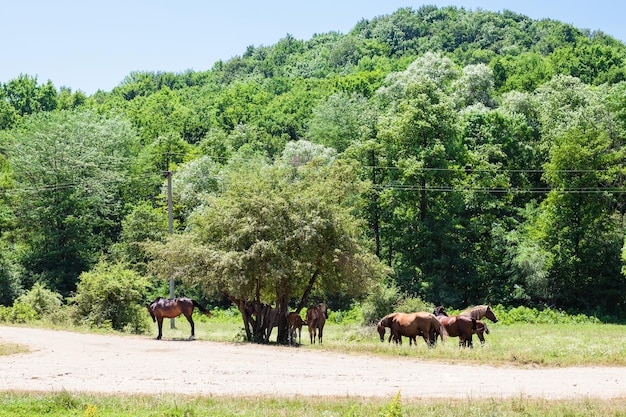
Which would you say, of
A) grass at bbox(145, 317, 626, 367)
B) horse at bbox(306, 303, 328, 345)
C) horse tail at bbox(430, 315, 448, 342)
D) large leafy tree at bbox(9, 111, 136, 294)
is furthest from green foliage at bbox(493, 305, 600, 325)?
large leafy tree at bbox(9, 111, 136, 294)

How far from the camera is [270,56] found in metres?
177

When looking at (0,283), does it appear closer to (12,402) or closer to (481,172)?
(481,172)

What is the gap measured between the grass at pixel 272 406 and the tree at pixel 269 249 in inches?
542

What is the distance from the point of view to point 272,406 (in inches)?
707

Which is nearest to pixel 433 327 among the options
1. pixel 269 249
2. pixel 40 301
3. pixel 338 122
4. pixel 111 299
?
pixel 269 249

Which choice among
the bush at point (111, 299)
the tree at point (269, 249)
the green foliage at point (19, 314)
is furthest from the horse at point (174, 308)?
the green foliage at point (19, 314)

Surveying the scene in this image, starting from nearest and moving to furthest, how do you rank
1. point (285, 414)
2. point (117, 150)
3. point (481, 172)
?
point (285, 414)
point (481, 172)
point (117, 150)

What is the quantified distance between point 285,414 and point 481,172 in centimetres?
5233

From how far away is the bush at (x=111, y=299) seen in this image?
38406mm

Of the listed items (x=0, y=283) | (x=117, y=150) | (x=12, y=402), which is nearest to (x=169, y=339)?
(x=12, y=402)

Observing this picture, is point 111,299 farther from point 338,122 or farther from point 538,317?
point 338,122

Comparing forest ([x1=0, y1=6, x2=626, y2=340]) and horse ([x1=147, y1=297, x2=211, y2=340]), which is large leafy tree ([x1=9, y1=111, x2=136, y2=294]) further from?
horse ([x1=147, y1=297, x2=211, y2=340])

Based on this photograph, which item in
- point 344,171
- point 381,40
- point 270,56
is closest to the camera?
point 344,171

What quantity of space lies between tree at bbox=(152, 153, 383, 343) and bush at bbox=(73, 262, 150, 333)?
11.1ft
